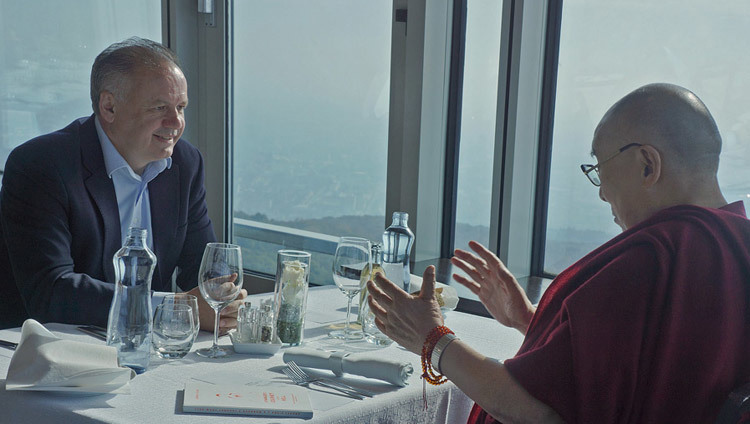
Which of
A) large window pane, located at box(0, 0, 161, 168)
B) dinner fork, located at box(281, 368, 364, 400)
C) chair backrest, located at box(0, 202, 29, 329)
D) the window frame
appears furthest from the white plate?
large window pane, located at box(0, 0, 161, 168)

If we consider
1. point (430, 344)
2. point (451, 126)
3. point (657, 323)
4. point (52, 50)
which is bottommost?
point (430, 344)

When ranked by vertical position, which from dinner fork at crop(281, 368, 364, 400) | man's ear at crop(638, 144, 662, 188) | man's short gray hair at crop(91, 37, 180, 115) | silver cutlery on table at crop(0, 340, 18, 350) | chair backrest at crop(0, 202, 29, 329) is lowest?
chair backrest at crop(0, 202, 29, 329)

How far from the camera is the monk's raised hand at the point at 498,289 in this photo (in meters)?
1.61

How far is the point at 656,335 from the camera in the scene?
1.09m

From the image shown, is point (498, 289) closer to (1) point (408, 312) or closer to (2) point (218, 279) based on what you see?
(1) point (408, 312)

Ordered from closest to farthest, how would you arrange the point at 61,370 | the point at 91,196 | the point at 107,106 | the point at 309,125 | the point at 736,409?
the point at 736,409, the point at 61,370, the point at 91,196, the point at 107,106, the point at 309,125

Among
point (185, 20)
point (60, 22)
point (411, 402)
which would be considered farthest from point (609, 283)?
point (60, 22)

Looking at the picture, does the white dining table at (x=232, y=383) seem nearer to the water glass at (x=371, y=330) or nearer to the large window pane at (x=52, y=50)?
the water glass at (x=371, y=330)

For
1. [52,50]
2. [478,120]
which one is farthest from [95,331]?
[52,50]

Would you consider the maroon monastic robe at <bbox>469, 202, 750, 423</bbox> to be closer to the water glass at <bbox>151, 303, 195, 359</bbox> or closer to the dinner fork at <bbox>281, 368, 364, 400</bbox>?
the dinner fork at <bbox>281, 368, 364, 400</bbox>

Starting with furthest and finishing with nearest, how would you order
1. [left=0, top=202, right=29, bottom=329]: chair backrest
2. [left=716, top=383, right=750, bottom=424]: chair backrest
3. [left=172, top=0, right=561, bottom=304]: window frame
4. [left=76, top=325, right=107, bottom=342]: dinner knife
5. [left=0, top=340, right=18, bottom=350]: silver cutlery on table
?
[left=172, top=0, right=561, bottom=304]: window frame, [left=0, top=202, right=29, bottom=329]: chair backrest, [left=76, top=325, right=107, bottom=342]: dinner knife, [left=0, top=340, right=18, bottom=350]: silver cutlery on table, [left=716, top=383, right=750, bottom=424]: chair backrest

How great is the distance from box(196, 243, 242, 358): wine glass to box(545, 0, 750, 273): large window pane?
1.60 metres

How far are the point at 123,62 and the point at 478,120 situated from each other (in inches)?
54.4

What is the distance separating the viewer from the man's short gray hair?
6.81ft
